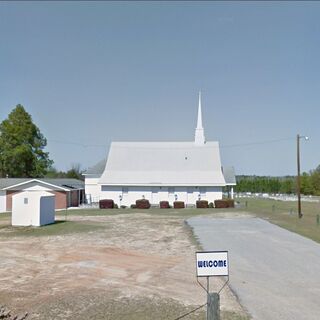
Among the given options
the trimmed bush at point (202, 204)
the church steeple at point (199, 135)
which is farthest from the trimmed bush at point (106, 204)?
the church steeple at point (199, 135)

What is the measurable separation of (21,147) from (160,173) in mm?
19264

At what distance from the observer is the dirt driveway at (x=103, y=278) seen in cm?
803

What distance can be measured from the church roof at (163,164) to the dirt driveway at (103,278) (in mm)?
27460

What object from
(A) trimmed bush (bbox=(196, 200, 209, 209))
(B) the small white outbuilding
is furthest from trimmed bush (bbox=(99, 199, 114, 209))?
(B) the small white outbuilding

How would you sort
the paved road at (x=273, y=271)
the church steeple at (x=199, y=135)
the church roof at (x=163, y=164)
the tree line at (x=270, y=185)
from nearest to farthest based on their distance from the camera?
the paved road at (x=273, y=271) < the church roof at (x=163, y=164) < the church steeple at (x=199, y=135) < the tree line at (x=270, y=185)

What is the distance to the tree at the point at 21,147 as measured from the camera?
2079 inches

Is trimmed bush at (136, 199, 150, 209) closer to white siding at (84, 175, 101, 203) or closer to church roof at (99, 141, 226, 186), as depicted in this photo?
church roof at (99, 141, 226, 186)

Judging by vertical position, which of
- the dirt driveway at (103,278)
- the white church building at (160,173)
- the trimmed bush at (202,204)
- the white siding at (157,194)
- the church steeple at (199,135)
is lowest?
the dirt driveway at (103,278)

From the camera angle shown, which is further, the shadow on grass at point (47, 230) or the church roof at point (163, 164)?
the church roof at point (163, 164)

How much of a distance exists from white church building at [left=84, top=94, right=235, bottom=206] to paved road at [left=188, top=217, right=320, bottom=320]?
25422 mm

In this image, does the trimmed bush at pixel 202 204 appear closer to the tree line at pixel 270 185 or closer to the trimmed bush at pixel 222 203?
the trimmed bush at pixel 222 203

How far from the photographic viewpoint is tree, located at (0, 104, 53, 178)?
52812 millimetres

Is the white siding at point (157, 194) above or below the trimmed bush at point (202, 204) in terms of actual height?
above

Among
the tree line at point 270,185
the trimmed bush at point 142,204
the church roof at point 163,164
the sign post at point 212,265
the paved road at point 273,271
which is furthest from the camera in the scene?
the tree line at point 270,185
